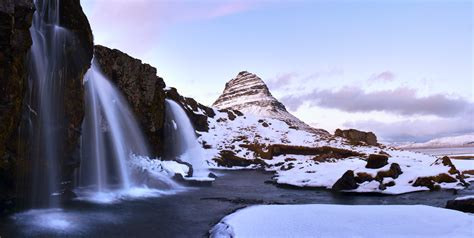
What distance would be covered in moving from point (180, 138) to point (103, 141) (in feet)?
82.2

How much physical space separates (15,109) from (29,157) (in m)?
3.15

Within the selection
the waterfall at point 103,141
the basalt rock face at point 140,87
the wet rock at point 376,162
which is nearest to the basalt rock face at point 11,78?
the waterfall at point 103,141

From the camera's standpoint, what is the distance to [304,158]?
211 feet

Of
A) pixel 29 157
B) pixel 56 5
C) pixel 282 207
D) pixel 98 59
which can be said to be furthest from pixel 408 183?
pixel 98 59

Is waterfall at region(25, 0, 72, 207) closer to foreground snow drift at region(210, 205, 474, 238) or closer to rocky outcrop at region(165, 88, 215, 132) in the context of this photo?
foreground snow drift at region(210, 205, 474, 238)

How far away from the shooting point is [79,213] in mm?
16938

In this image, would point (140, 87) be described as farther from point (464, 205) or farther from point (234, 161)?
point (464, 205)

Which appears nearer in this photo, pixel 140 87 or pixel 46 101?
pixel 46 101

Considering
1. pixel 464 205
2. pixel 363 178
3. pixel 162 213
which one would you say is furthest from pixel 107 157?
pixel 464 205

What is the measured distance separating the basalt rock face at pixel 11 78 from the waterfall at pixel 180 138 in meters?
29.2

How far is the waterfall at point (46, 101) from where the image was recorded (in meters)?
18.8

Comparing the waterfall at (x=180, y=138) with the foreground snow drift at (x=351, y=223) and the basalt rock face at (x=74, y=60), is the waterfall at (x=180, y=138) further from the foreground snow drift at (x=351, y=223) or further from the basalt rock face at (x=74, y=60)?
the foreground snow drift at (x=351, y=223)

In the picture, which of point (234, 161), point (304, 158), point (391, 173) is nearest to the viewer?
point (391, 173)

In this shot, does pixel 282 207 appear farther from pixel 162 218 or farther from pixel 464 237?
pixel 464 237
